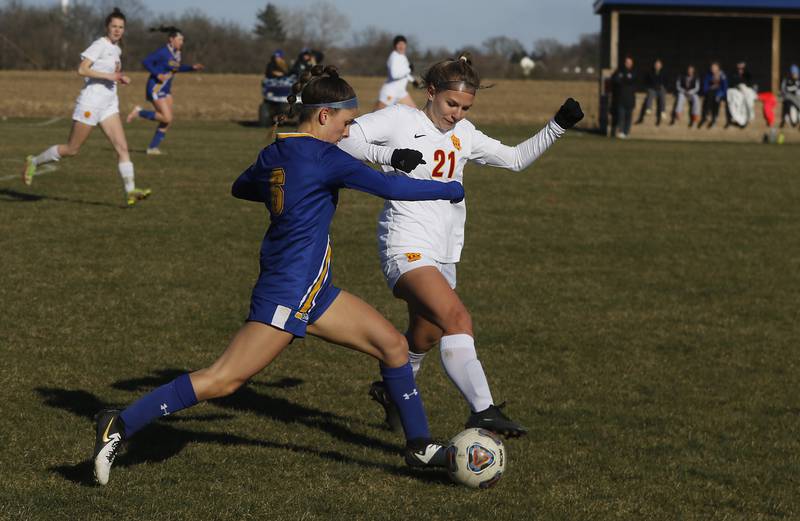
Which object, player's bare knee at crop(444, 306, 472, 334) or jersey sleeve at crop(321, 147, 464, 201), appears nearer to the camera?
jersey sleeve at crop(321, 147, 464, 201)

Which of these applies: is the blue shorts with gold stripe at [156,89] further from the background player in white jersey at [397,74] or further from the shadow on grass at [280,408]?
the shadow on grass at [280,408]

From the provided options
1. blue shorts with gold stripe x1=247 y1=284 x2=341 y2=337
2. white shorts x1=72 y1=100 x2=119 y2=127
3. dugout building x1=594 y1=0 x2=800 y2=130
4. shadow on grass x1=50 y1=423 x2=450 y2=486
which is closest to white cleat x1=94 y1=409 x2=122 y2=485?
shadow on grass x1=50 y1=423 x2=450 y2=486

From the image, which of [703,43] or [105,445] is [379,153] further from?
[703,43]

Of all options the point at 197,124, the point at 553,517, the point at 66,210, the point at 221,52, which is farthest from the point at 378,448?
the point at 221,52

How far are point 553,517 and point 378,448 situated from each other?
1.32m

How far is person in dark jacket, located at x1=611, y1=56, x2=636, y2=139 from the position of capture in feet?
108

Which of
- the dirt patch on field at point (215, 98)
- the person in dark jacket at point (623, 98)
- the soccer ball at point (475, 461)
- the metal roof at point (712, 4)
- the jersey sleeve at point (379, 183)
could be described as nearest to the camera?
the jersey sleeve at point (379, 183)

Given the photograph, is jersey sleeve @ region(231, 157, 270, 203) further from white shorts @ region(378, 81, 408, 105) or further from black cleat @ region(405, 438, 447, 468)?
white shorts @ region(378, 81, 408, 105)

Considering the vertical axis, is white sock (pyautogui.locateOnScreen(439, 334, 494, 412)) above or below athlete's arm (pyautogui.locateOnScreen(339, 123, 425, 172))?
below

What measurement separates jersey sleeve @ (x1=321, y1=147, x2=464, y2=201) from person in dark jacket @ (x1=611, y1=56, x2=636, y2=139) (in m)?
28.7

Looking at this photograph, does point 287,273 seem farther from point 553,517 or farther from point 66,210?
point 66,210

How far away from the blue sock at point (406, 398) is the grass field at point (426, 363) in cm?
25

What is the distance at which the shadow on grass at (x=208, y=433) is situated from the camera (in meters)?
5.81

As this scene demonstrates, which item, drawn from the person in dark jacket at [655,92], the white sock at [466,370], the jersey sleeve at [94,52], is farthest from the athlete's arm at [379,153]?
the person in dark jacket at [655,92]
